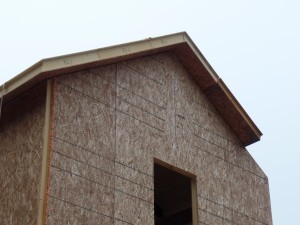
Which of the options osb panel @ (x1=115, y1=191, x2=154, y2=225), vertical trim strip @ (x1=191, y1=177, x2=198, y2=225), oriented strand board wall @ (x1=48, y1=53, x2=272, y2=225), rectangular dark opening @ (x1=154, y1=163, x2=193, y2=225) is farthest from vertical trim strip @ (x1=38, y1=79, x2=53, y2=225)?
rectangular dark opening @ (x1=154, y1=163, x2=193, y2=225)

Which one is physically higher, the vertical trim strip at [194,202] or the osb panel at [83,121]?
the osb panel at [83,121]

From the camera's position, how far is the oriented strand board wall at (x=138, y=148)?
1203 cm

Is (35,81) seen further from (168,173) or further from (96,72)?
(168,173)

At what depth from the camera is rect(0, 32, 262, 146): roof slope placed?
12227 mm

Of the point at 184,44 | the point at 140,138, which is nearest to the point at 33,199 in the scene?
the point at 140,138

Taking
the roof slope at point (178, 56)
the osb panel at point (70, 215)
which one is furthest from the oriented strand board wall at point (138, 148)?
the roof slope at point (178, 56)

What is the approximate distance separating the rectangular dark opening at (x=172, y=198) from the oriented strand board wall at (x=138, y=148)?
80.2 inches

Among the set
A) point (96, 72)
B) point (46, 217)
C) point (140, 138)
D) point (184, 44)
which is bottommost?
point (46, 217)

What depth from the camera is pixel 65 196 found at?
11.6 meters

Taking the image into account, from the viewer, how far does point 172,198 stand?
18.5 metres

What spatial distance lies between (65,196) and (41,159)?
0.81m

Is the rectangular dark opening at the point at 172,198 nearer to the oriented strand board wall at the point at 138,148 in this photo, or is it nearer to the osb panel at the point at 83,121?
the oriented strand board wall at the point at 138,148

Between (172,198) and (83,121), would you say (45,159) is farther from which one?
(172,198)

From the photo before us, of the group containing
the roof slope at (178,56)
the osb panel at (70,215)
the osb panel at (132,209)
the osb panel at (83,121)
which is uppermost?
the roof slope at (178,56)
